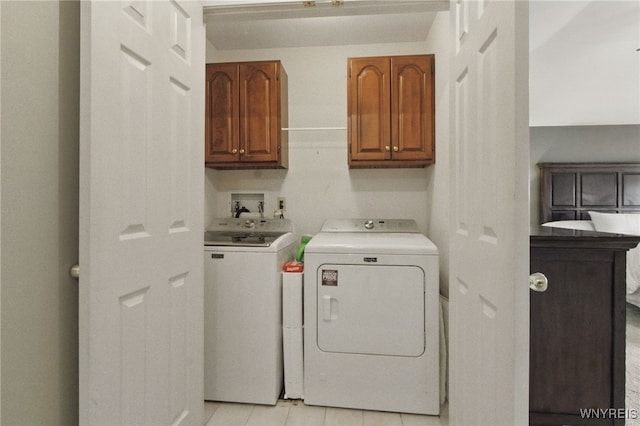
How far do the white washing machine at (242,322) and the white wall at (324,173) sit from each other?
2.62 ft

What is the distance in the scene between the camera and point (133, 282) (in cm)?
105

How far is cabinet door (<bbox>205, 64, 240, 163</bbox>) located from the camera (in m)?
2.39

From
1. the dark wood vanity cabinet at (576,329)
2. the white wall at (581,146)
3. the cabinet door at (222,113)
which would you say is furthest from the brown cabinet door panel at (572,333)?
the white wall at (581,146)

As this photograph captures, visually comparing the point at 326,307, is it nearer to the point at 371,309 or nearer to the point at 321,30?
the point at 371,309

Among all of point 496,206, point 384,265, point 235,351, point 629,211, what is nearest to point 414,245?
point 384,265

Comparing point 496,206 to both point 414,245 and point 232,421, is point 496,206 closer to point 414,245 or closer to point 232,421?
point 414,245

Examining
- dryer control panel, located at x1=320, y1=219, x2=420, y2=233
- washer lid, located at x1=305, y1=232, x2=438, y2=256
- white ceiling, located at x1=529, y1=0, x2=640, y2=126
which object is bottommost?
Answer: washer lid, located at x1=305, y1=232, x2=438, y2=256

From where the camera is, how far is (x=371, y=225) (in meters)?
2.50

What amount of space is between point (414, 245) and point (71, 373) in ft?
5.13

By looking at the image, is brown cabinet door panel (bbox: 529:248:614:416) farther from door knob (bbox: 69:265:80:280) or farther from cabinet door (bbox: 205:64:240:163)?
cabinet door (bbox: 205:64:240:163)

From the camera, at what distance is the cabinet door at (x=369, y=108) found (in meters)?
2.30

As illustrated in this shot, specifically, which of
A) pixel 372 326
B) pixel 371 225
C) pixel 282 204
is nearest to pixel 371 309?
pixel 372 326

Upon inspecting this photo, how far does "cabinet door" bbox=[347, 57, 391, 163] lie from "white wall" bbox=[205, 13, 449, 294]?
0.31 meters

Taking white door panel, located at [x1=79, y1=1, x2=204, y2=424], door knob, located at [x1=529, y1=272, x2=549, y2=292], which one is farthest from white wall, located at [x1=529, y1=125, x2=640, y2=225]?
white door panel, located at [x1=79, y1=1, x2=204, y2=424]
